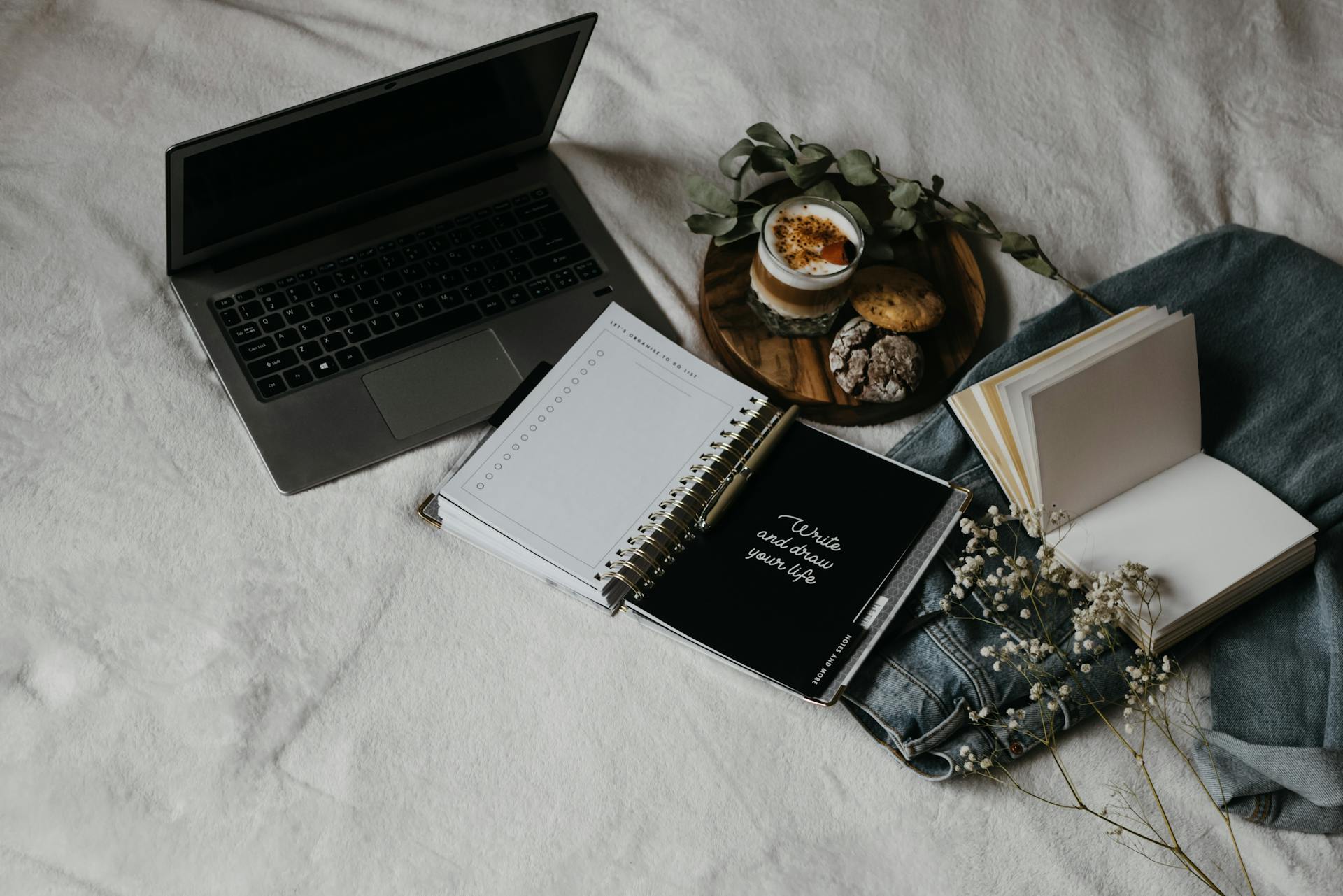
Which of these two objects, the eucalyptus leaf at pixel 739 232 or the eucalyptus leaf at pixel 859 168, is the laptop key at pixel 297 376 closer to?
the eucalyptus leaf at pixel 739 232

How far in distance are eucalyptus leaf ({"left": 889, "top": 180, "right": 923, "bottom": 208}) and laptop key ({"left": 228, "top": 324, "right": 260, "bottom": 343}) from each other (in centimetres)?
55

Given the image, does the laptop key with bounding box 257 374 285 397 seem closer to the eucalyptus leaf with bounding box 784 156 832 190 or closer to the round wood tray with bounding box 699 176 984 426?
the round wood tray with bounding box 699 176 984 426

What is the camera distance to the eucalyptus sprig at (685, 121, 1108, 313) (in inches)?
37.2

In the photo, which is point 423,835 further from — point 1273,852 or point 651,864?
point 1273,852

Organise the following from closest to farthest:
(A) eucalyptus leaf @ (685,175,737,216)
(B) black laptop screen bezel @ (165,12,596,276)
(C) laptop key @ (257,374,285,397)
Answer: (B) black laptop screen bezel @ (165,12,596,276), (C) laptop key @ (257,374,285,397), (A) eucalyptus leaf @ (685,175,737,216)

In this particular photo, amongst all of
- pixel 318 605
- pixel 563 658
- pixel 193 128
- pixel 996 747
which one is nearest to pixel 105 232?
pixel 193 128

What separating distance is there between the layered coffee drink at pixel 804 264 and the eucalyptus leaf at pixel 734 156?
73mm

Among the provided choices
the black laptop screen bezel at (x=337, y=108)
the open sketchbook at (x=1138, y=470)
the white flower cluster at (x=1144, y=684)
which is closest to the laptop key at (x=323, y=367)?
the black laptop screen bezel at (x=337, y=108)

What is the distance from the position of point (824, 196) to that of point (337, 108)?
405 millimetres

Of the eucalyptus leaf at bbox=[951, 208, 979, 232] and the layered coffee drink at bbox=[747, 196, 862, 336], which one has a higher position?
the eucalyptus leaf at bbox=[951, 208, 979, 232]

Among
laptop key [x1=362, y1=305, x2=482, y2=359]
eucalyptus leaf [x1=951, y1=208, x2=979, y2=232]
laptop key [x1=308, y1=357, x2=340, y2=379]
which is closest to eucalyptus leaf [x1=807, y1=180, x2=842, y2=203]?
eucalyptus leaf [x1=951, y1=208, x2=979, y2=232]

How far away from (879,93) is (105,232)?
73 centimetres

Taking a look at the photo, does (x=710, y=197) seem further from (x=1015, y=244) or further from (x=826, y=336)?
(x=1015, y=244)

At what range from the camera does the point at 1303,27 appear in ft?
3.87
